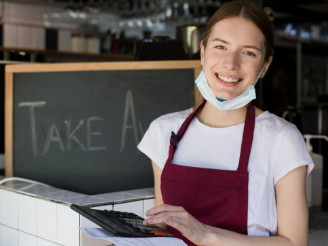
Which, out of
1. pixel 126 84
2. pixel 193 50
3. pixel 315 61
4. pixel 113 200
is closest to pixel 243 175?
pixel 113 200

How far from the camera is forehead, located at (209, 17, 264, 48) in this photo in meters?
1.48

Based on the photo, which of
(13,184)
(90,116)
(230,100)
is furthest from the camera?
(90,116)

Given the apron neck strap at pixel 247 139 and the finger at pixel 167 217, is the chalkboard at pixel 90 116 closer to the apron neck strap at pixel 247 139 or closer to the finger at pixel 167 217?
the apron neck strap at pixel 247 139

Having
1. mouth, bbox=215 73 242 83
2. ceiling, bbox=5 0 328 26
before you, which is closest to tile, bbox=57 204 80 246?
mouth, bbox=215 73 242 83

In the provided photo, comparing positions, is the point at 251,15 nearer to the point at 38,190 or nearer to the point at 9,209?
the point at 38,190

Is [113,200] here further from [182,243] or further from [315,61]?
[315,61]

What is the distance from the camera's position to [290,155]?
4.59 ft

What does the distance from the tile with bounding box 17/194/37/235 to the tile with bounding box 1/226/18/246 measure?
5cm

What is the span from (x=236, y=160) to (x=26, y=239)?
0.81 meters

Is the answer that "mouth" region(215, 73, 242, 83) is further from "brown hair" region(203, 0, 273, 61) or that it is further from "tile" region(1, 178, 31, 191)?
"tile" region(1, 178, 31, 191)

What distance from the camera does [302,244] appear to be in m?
1.38

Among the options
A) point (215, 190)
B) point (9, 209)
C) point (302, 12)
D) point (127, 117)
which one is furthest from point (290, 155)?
point (302, 12)

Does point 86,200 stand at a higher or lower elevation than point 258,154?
lower

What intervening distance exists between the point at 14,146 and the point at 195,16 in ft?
15.6
